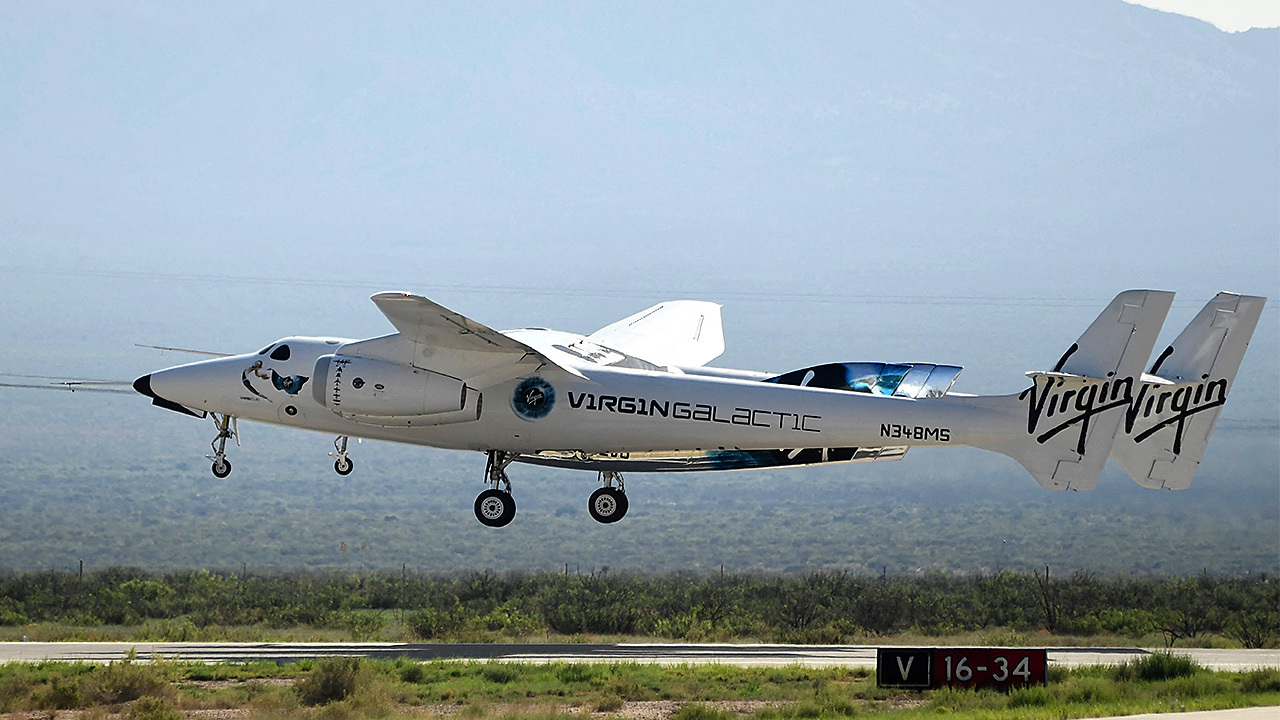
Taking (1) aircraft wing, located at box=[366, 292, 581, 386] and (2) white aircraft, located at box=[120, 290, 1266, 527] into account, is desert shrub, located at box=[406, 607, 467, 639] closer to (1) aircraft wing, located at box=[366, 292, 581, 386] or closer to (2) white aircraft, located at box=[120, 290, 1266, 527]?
(2) white aircraft, located at box=[120, 290, 1266, 527]

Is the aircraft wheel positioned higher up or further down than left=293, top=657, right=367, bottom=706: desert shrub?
higher up

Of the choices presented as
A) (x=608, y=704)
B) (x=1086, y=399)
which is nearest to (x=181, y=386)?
(x=608, y=704)

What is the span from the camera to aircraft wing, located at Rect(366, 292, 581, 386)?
1159 inches

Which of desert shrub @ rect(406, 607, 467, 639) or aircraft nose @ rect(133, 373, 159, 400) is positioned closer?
aircraft nose @ rect(133, 373, 159, 400)

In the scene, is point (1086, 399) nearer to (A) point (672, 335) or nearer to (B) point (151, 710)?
(A) point (672, 335)

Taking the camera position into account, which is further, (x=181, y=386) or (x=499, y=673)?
(x=181, y=386)

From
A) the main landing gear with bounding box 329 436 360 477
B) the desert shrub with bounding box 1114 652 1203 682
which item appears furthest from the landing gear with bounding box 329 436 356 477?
the desert shrub with bounding box 1114 652 1203 682

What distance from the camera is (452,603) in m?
54.3

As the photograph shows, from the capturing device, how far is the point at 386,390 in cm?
3155

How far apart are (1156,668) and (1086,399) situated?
7044 millimetres

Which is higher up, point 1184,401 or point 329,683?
point 1184,401

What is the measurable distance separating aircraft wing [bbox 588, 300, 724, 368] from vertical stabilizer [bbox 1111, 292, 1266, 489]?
39.1ft

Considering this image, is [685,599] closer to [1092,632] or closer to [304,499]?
[1092,632]

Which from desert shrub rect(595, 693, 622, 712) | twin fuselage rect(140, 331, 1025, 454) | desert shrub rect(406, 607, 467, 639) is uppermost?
twin fuselage rect(140, 331, 1025, 454)
